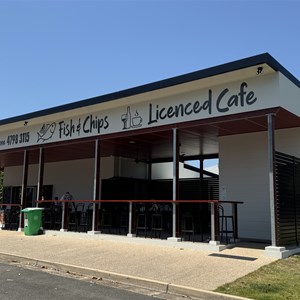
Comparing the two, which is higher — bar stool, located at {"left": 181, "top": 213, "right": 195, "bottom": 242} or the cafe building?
the cafe building

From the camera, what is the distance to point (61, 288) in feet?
25.1

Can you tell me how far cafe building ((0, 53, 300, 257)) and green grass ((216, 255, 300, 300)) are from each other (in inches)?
45.1

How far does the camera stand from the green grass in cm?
709

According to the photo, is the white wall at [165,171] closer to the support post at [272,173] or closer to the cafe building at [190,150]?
the cafe building at [190,150]

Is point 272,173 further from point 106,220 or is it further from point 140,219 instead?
point 106,220

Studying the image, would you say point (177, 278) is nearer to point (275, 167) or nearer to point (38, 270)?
point (38, 270)

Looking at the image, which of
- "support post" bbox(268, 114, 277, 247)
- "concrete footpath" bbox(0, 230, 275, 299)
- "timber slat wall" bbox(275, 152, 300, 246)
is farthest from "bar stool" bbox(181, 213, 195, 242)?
"support post" bbox(268, 114, 277, 247)

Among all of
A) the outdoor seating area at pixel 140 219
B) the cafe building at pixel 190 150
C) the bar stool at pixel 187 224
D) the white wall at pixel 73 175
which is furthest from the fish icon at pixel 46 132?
the bar stool at pixel 187 224

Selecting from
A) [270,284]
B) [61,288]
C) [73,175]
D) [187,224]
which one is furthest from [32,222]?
[270,284]

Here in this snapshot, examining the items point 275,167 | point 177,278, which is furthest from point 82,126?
point 177,278

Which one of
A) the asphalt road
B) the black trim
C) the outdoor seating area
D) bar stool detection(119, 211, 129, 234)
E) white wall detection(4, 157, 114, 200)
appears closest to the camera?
the asphalt road

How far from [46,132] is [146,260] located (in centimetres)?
944

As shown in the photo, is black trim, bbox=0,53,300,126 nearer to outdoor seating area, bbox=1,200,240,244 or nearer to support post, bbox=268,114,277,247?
support post, bbox=268,114,277,247

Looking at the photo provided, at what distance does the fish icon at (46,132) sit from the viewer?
17656mm
